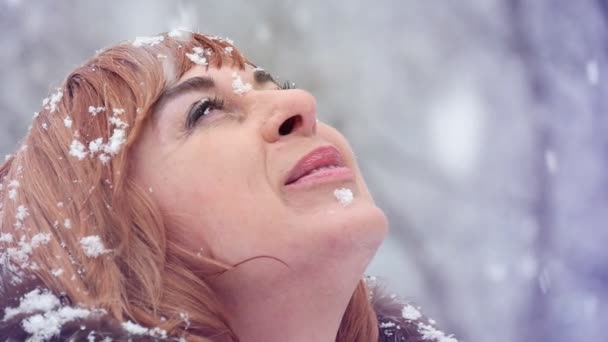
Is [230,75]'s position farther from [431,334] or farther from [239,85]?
[431,334]

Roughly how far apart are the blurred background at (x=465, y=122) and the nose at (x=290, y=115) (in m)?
0.57

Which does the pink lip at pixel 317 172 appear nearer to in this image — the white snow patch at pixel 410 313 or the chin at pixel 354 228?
the chin at pixel 354 228

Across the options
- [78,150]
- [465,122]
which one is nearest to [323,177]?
[78,150]

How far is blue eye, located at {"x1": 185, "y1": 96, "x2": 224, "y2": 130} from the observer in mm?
558

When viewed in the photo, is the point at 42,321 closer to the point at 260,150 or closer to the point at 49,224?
the point at 49,224

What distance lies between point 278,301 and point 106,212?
0.18 metres

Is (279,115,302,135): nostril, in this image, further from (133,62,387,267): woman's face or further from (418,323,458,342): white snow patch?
(418,323,458,342): white snow patch

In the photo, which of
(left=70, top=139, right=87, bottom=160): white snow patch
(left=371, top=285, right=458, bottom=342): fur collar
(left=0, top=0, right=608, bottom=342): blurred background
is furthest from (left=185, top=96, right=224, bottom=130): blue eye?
(left=0, top=0, right=608, bottom=342): blurred background

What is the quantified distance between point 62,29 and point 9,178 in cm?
51

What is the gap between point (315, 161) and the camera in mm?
554

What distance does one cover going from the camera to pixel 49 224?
1.71ft

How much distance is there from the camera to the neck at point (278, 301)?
1.69 ft

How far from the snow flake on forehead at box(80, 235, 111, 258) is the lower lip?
18cm

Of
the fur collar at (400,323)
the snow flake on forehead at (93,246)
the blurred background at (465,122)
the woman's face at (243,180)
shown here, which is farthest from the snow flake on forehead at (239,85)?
the blurred background at (465,122)
